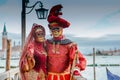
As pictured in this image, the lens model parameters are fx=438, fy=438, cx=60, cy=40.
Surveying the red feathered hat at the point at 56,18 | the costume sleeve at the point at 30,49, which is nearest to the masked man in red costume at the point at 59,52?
the red feathered hat at the point at 56,18

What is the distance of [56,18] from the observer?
4004mm

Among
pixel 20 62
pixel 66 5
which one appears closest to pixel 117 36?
pixel 66 5

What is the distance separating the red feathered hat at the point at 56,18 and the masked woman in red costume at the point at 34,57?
0.11 m

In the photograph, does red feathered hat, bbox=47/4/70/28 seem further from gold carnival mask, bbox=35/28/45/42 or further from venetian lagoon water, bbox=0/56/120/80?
venetian lagoon water, bbox=0/56/120/80

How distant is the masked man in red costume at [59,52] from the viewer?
4004 mm

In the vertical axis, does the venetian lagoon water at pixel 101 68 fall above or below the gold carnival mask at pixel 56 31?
below

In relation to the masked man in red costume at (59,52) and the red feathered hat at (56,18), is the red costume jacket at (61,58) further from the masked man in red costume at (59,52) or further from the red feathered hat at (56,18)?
the red feathered hat at (56,18)

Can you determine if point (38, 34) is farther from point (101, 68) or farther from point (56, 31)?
point (101, 68)

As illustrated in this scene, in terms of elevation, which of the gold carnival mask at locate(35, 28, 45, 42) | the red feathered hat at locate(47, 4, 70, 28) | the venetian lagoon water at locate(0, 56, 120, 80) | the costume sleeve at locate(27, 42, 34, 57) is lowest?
the venetian lagoon water at locate(0, 56, 120, 80)

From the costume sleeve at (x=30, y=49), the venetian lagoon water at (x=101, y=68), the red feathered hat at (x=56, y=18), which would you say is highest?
the red feathered hat at (x=56, y=18)

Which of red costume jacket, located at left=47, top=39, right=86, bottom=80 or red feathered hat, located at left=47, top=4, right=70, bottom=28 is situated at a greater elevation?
red feathered hat, located at left=47, top=4, right=70, bottom=28

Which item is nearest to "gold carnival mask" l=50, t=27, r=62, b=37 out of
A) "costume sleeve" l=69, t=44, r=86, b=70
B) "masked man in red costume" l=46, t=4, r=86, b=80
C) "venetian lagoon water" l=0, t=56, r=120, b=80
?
"masked man in red costume" l=46, t=4, r=86, b=80

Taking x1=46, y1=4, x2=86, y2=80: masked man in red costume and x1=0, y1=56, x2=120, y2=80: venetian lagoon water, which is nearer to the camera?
x1=46, y1=4, x2=86, y2=80: masked man in red costume

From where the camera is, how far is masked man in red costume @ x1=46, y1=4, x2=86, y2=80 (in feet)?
13.1
